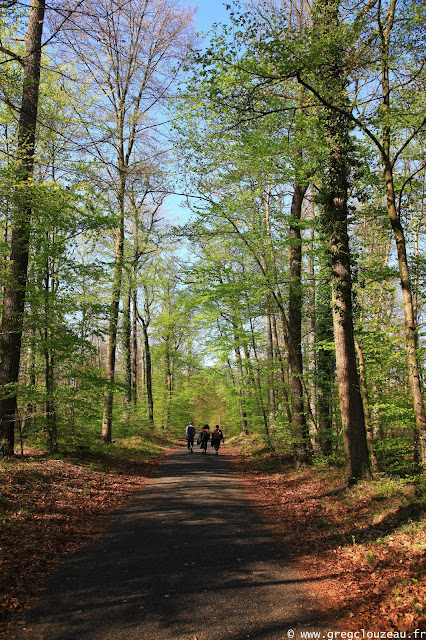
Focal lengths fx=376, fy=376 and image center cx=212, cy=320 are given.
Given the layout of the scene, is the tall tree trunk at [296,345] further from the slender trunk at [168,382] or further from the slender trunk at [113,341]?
the slender trunk at [168,382]

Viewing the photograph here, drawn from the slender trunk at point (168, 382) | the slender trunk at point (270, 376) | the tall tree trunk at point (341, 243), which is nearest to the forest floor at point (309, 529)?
the tall tree trunk at point (341, 243)

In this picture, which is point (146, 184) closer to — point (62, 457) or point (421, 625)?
point (62, 457)

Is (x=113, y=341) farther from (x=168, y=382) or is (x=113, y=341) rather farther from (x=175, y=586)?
(x=168, y=382)

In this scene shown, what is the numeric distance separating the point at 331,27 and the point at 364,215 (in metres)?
3.98

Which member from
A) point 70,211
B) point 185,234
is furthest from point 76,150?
point 185,234

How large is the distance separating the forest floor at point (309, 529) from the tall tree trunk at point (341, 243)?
92cm

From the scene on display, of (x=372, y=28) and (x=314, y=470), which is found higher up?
(x=372, y=28)

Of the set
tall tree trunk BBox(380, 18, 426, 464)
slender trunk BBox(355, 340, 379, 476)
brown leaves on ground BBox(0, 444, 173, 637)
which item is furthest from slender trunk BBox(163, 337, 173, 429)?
tall tree trunk BBox(380, 18, 426, 464)

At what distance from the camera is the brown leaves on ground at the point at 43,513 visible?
14.8 ft

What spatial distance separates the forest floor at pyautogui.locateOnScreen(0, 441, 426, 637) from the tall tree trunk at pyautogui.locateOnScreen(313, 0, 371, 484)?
3.03ft

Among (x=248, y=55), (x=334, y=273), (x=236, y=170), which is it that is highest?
(x=236, y=170)

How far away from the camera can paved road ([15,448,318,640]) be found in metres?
3.64

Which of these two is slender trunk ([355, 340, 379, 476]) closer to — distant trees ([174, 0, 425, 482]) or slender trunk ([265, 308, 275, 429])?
distant trees ([174, 0, 425, 482])

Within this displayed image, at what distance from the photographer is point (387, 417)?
33.4 feet
